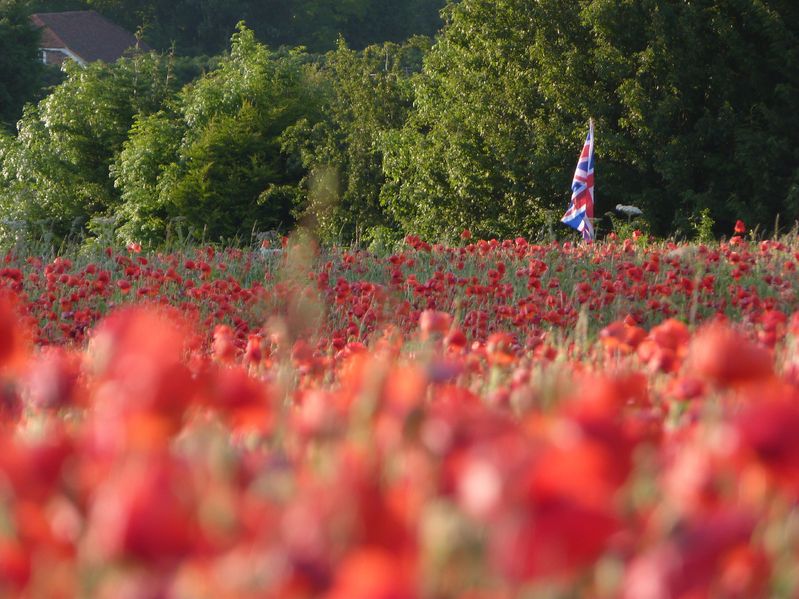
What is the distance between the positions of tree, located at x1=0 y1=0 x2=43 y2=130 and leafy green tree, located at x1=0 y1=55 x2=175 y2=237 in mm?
6243

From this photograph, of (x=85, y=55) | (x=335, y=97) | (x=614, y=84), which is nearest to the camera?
(x=614, y=84)

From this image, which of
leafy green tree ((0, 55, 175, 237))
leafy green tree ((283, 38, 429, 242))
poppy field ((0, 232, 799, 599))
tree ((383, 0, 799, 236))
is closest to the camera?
poppy field ((0, 232, 799, 599))

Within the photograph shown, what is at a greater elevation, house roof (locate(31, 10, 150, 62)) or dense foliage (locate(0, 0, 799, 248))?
house roof (locate(31, 10, 150, 62))

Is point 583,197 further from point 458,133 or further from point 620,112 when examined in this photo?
point 458,133

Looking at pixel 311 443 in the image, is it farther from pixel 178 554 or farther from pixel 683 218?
pixel 683 218

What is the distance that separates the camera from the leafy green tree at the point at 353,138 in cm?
2447

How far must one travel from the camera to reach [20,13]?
3356cm

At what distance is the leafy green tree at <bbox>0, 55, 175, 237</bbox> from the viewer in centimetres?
2570

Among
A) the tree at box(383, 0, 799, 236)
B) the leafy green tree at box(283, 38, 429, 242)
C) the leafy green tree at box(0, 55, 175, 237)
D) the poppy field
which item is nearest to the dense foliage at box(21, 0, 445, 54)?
the leafy green tree at box(283, 38, 429, 242)

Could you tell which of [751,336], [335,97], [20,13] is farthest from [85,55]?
[751,336]

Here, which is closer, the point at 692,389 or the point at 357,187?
the point at 692,389

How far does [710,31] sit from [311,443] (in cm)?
1940

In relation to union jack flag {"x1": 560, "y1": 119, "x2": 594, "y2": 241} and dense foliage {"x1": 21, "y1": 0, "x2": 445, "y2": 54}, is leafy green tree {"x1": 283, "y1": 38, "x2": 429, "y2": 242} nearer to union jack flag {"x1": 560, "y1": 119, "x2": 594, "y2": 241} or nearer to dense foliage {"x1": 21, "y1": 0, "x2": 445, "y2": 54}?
union jack flag {"x1": 560, "y1": 119, "x2": 594, "y2": 241}

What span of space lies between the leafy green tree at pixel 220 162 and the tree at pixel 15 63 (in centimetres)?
912
